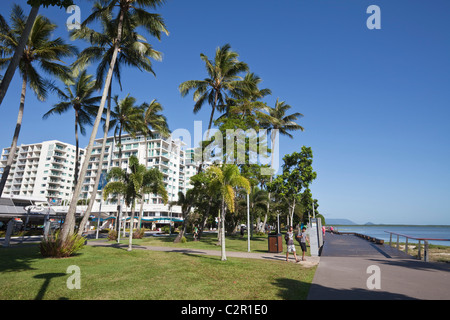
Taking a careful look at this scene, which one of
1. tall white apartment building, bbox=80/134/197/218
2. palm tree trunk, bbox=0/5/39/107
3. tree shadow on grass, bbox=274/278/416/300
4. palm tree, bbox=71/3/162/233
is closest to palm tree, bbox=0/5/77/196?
palm tree, bbox=71/3/162/233

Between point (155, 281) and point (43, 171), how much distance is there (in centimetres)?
10282

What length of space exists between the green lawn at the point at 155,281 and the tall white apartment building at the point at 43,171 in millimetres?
91741

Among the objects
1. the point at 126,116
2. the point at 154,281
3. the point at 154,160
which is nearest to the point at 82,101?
the point at 126,116

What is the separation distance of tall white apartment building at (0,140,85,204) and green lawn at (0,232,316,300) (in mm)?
91741

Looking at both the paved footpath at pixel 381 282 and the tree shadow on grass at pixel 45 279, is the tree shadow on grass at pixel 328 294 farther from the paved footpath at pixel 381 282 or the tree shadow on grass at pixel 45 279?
the tree shadow on grass at pixel 45 279

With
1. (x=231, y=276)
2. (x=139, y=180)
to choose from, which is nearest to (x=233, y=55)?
(x=139, y=180)

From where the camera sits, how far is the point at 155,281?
294 inches

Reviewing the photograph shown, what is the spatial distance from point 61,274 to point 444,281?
39.4 feet

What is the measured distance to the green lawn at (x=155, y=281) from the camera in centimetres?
611

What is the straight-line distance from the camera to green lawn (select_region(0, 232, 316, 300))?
6105 mm

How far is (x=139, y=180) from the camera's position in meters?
16.3

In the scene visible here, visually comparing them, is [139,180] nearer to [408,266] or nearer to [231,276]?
[231,276]

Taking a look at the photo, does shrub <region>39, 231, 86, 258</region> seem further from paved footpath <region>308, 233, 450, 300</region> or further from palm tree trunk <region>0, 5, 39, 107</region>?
paved footpath <region>308, 233, 450, 300</region>

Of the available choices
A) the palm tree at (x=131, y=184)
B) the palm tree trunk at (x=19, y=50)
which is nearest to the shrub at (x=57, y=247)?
the palm tree at (x=131, y=184)
